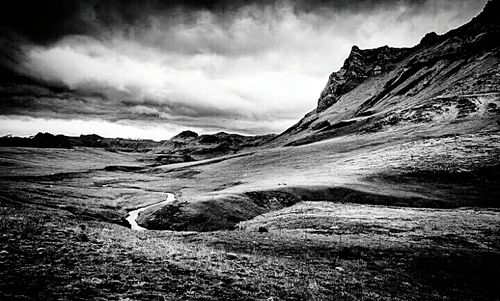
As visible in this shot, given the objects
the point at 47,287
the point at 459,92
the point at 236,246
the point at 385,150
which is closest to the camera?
A: the point at 47,287

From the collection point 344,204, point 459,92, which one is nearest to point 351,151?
point 344,204

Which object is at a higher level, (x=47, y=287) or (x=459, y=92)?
(x=459, y=92)

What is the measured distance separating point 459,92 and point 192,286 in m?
186

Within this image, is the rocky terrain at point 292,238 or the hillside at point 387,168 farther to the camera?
the hillside at point 387,168

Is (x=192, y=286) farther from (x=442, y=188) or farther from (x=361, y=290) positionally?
(x=442, y=188)

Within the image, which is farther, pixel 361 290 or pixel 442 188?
pixel 442 188

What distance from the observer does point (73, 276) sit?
13.0 meters

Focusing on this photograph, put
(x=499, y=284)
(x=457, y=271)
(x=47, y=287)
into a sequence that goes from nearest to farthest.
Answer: (x=47, y=287)
(x=499, y=284)
(x=457, y=271)

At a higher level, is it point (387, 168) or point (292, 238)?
point (387, 168)

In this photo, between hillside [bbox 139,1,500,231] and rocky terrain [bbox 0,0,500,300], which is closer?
rocky terrain [bbox 0,0,500,300]

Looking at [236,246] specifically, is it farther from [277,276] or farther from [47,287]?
[47,287]

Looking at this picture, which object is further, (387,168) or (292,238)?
(387,168)

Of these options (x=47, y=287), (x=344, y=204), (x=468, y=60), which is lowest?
(x=344, y=204)

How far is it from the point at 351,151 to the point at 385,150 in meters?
18.0
